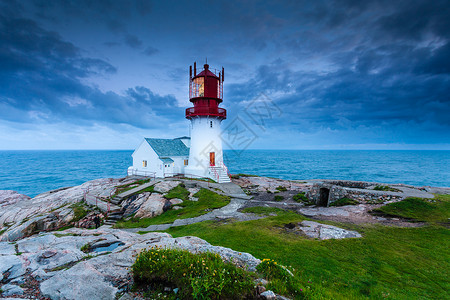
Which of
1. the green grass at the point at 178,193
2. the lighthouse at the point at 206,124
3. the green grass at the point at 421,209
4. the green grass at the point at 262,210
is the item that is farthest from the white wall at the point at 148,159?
the green grass at the point at 421,209

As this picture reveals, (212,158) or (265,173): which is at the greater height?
(212,158)

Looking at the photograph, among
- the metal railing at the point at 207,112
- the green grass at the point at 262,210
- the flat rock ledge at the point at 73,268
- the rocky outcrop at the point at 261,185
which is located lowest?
the green grass at the point at 262,210

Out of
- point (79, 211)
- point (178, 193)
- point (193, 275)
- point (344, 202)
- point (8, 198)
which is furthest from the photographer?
point (8, 198)

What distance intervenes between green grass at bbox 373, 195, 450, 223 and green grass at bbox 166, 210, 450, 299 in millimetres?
2090

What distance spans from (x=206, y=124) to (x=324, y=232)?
2428cm

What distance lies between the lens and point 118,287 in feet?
19.1

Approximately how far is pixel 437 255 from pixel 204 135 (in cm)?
2804

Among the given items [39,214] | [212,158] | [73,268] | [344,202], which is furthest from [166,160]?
[73,268]

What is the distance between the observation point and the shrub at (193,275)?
5.04 m

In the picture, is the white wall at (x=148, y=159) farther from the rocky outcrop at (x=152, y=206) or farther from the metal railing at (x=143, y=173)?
the rocky outcrop at (x=152, y=206)

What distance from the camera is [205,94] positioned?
105 ft

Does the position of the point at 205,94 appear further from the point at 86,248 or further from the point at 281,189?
the point at 86,248

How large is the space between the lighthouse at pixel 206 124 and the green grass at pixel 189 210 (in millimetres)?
8185

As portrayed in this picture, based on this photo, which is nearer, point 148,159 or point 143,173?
point 148,159
